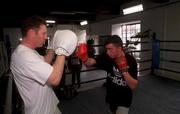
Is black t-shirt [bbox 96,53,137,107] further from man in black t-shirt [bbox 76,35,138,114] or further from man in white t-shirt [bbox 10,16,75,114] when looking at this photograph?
man in white t-shirt [bbox 10,16,75,114]

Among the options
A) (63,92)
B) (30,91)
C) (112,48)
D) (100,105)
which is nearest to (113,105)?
(112,48)

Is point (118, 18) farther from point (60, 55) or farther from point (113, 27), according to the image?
point (60, 55)

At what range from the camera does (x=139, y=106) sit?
3.19m

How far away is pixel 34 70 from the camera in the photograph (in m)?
1.08

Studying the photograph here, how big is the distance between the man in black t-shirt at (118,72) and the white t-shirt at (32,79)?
0.69 m

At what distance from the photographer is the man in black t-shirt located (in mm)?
1630

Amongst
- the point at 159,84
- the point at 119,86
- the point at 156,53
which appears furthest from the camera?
the point at 156,53

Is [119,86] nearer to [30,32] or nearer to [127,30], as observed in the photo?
[30,32]

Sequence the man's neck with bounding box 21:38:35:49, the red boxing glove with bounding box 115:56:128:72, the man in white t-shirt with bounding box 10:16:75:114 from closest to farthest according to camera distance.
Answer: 1. the man in white t-shirt with bounding box 10:16:75:114
2. the man's neck with bounding box 21:38:35:49
3. the red boxing glove with bounding box 115:56:128:72

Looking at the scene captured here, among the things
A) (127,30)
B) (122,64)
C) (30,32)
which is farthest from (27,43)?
(127,30)

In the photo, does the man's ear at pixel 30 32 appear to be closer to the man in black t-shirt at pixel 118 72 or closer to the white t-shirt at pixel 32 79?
the white t-shirt at pixel 32 79

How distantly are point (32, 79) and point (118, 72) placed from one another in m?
0.94

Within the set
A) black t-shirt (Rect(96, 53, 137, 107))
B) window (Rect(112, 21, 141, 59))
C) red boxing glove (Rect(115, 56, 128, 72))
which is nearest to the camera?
red boxing glove (Rect(115, 56, 128, 72))

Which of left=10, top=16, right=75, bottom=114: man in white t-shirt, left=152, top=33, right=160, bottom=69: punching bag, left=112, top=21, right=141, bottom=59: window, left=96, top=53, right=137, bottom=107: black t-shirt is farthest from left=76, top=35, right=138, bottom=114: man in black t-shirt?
left=112, top=21, right=141, bottom=59: window
